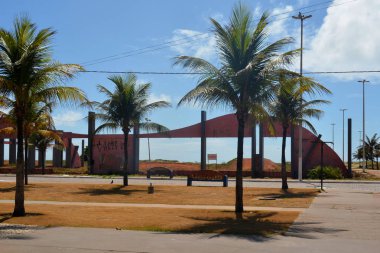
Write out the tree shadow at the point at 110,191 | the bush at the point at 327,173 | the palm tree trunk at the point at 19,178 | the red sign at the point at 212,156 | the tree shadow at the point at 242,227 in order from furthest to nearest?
the red sign at the point at 212,156 → the bush at the point at 327,173 → the tree shadow at the point at 110,191 → the palm tree trunk at the point at 19,178 → the tree shadow at the point at 242,227

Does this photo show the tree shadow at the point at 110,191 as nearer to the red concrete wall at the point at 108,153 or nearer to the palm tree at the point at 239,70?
the palm tree at the point at 239,70

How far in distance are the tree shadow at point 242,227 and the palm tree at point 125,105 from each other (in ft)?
48.9

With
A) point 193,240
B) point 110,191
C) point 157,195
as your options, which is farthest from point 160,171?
point 193,240

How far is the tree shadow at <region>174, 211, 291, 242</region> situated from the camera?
39.8 ft

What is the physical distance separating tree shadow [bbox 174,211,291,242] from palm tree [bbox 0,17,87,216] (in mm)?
5277

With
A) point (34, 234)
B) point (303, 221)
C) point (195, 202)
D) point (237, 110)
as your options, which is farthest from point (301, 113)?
point (34, 234)

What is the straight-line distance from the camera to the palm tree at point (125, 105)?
29750 millimetres

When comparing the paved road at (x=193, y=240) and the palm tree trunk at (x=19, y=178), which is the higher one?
the palm tree trunk at (x=19, y=178)

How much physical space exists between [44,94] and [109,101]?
13.7 m

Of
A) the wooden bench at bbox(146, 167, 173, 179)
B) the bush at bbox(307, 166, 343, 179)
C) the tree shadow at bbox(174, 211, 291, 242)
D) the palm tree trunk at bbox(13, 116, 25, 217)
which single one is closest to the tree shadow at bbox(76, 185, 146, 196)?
the palm tree trunk at bbox(13, 116, 25, 217)

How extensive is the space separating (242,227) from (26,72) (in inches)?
297

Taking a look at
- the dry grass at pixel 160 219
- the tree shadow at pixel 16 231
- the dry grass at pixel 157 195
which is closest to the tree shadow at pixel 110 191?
the dry grass at pixel 157 195

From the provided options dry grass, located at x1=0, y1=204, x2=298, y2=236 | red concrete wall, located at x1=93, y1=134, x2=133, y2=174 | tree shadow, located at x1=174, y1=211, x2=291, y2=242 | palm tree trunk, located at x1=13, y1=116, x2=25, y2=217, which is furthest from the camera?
red concrete wall, located at x1=93, y1=134, x2=133, y2=174

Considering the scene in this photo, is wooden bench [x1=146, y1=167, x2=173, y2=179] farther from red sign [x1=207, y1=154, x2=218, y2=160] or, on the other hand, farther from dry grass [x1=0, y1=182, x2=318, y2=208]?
dry grass [x1=0, y1=182, x2=318, y2=208]
